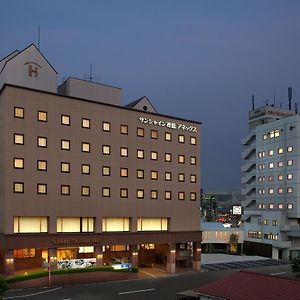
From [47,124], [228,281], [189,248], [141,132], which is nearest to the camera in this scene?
[228,281]

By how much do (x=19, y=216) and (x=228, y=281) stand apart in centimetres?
2875

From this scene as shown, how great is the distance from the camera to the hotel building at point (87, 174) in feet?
168

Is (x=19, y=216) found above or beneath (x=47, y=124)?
beneath

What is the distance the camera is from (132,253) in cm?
5944

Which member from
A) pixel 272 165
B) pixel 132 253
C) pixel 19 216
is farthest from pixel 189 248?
pixel 272 165

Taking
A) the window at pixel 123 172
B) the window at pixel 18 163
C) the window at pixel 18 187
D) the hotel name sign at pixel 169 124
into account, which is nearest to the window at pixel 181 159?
the hotel name sign at pixel 169 124

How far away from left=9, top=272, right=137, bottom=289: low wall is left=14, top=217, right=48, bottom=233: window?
620cm

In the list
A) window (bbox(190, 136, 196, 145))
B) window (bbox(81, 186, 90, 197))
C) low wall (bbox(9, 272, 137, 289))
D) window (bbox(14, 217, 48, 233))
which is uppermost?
window (bbox(190, 136, 196, 145))

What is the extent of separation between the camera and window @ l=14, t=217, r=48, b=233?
50.9 meters

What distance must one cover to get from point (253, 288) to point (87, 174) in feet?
104

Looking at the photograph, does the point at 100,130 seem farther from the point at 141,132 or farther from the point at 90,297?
the point at 90,297

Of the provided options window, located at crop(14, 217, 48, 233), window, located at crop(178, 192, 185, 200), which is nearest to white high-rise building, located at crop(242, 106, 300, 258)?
window, located at crop(178, 192, 185, 200)

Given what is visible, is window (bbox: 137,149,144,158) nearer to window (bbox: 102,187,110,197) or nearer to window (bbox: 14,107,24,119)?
window (bbox: 102,187,110,197)

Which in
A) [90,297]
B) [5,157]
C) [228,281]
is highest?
[5,157]
